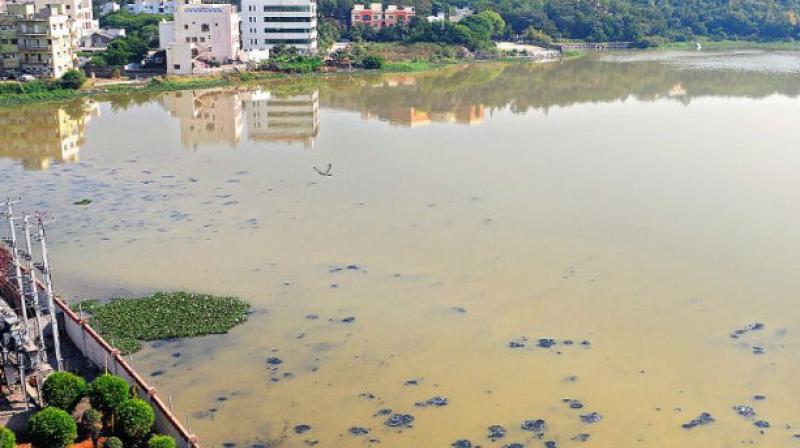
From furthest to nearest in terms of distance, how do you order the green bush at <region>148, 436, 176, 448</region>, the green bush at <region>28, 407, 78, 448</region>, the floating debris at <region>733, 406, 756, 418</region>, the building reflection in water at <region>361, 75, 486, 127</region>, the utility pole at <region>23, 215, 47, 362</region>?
the building reflection in water at <region>361, 75, 486, 127</region>, the floating debris at <region>733, 406, 756, 418</region>, the utility pole at <region>23, 215, 47, 362</region>, the green bush at <region>28, 407, 78, 448</region>, the green bush at <region>148, 436, 176, 448</region>

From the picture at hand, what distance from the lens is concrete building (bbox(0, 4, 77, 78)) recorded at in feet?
98.1

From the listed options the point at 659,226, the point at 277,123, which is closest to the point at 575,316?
the point at 659,226

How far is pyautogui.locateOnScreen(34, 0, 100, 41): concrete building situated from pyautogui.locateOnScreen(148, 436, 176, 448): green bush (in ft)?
Result: 108

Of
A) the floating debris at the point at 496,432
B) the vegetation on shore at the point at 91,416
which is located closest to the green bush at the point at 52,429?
the vegetation on shore at the point at 91,416

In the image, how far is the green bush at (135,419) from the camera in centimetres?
822

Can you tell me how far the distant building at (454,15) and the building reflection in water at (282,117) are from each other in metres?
19.7

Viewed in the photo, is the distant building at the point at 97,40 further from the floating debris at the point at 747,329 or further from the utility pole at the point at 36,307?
the floating debris at the point at 747,329

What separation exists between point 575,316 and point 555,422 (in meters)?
2.77

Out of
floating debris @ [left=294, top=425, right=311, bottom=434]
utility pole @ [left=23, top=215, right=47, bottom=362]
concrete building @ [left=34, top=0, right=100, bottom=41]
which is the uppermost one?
concrete building @ [left=34, top=0, right=100, bottom=41]

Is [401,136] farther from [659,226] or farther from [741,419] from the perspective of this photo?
[741,419]

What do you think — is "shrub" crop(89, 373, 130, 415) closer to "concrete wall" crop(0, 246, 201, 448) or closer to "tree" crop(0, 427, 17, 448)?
"concrete wall" crop(0, 246, 201, 448)

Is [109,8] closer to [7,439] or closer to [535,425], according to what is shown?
[7,439]

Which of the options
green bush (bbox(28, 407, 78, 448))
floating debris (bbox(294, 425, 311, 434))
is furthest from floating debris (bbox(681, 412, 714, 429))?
green bush (bbox(28, 407, 78, 448))

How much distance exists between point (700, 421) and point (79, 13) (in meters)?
36.7
